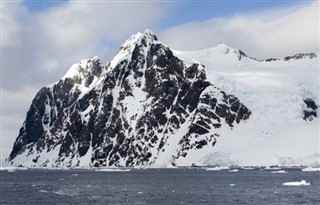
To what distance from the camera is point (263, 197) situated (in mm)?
107000

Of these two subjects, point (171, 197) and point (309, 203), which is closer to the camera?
point (309, 203)

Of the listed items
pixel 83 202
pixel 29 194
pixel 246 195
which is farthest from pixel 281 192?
pixel 29 194

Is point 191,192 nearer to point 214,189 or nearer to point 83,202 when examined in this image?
point 214,189

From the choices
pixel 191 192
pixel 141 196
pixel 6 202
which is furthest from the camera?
pixel 191 192

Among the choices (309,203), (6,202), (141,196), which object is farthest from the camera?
(141,196)

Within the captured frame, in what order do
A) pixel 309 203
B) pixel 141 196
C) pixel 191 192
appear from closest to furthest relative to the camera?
pixel 309 203 < pixel 141 196 < pixel 191 192

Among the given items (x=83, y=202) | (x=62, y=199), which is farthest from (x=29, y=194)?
(x=83, y=202)

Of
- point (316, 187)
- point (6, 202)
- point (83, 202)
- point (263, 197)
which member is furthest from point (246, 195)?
point (6, 202)

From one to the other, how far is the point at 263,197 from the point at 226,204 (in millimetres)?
14592

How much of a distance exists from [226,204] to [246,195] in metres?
17.3

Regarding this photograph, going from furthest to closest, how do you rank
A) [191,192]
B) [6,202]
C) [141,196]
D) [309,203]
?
1. [191,192]
2. [141,196]
3. [6,202]
4. [309,203]

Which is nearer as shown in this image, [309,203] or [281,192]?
[309,203]

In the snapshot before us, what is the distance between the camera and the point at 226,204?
95.1 meters

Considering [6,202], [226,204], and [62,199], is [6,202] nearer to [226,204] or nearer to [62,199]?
[62,199]
